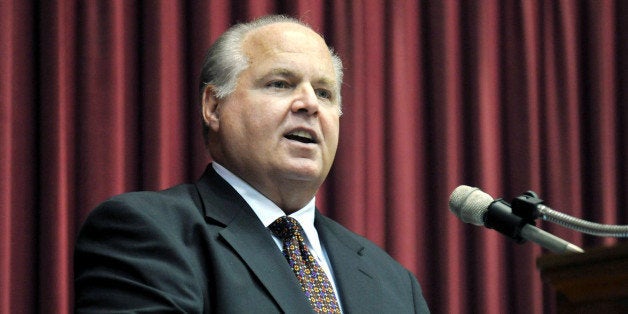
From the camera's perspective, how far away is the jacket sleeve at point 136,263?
1655 mm

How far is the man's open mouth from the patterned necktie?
0.20 m

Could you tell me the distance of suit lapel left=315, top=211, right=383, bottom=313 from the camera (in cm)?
210

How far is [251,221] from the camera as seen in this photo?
2.01 meters

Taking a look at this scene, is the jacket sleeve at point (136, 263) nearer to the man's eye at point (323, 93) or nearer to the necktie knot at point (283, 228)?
the necktie knot at point (283, 228)

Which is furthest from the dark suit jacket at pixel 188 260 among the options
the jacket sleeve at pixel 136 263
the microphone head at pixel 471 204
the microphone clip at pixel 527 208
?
the microphone clip at pixel 527 208

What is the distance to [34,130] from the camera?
8.20 ft

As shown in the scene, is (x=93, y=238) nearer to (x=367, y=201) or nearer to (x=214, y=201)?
(x=214, y=201)

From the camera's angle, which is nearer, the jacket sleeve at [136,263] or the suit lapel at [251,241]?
the jacket sleeve at [136,263]

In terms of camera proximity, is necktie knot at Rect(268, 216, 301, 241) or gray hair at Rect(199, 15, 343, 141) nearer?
necktie knot at Rect(268, 216, 301, 241)

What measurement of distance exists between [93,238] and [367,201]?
1.23 m

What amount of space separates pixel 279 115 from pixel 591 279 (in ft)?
3.55

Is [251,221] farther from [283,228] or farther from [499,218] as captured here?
[499,218]

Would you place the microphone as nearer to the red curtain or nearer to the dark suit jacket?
the dark suit jacket

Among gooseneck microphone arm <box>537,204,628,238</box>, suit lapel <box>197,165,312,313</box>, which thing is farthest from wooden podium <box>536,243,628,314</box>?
suit lapel <box>197,165,312,313</box>
